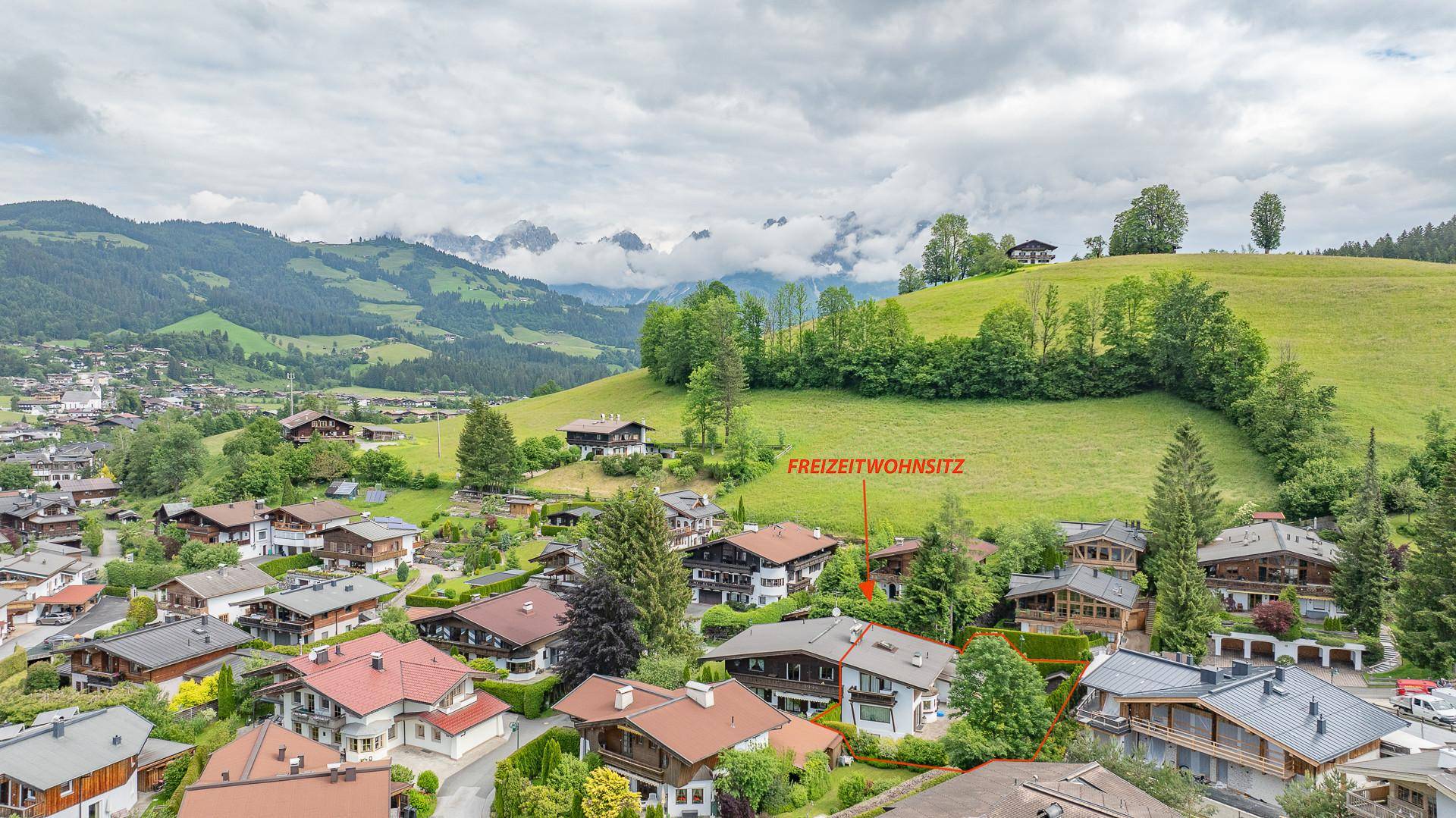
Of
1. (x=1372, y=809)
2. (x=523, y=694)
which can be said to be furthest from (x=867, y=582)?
(x=1372, y=809)

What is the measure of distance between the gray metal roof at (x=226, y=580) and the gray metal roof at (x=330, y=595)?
20.8ft

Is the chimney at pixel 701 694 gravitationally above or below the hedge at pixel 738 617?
above

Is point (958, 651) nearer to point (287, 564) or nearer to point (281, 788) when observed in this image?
point (281, 788)

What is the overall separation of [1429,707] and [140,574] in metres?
88.9

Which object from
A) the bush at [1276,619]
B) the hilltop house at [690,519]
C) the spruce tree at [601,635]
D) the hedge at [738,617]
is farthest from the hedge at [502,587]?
the bush at [1276,619]

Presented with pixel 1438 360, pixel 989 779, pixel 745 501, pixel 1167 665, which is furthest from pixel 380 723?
pixel 1438 360

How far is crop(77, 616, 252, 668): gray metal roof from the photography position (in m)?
49.7

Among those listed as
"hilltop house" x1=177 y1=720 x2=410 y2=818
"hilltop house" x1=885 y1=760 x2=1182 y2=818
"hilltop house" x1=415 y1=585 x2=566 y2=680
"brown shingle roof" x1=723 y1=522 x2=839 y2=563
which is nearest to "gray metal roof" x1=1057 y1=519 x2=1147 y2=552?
"brown shingle roof" x1=723 y1=522 x2=839 y2=563

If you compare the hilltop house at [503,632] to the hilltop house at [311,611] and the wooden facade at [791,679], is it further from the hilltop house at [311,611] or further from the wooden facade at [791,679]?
the wooden facade at [791,679]

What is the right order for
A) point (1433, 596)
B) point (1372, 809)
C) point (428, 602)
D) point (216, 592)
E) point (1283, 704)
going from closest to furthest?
point (1372, 809) < point (1283, 704) < point (1433, 596) < point (428, 602) < point (216, 592)

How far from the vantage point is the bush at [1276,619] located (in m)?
47.8

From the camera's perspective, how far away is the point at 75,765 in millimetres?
34906

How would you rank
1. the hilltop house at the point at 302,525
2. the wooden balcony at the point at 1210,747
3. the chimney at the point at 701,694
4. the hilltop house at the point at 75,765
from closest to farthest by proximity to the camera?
the wooden balcony at the point at 1210,747
the hilltop house at the point at 75,765
the chimney at the point at 701,694
the hilltop house at the point at 302,525

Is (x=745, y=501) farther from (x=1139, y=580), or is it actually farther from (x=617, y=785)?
(x=617, y=785)
